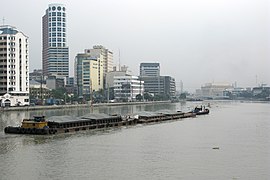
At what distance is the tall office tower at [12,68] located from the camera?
59938 millimetres

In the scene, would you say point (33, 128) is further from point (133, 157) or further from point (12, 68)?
point (12, 68)

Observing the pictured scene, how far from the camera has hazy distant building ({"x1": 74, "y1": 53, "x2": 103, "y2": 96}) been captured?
10281cm

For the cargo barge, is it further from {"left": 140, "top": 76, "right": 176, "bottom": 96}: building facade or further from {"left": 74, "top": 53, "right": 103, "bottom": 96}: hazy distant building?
{"left": 140, "top": 76, "right": 176, "bottom": 96}: building facade

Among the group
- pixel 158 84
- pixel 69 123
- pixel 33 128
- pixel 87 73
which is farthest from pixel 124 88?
pixel 33 128

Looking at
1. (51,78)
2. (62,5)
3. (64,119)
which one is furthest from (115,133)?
(62,5)

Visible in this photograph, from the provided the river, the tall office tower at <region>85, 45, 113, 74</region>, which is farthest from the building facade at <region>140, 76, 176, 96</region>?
the river

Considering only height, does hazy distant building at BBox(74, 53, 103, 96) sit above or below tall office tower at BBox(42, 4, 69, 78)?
below

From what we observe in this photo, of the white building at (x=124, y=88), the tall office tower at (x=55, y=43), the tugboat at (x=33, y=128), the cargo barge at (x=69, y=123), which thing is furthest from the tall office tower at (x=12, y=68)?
the tall office tower at (x=55, y=43)

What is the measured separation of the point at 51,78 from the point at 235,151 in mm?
79599

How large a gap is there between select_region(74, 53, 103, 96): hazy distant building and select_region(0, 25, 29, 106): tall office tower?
38.0 meters

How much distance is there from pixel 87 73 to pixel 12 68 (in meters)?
43.2

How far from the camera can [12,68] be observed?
2381 inches

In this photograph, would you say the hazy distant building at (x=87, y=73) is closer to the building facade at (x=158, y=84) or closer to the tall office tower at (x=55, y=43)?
the tall office tower at (x=55, y=43)

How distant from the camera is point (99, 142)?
22609mm
